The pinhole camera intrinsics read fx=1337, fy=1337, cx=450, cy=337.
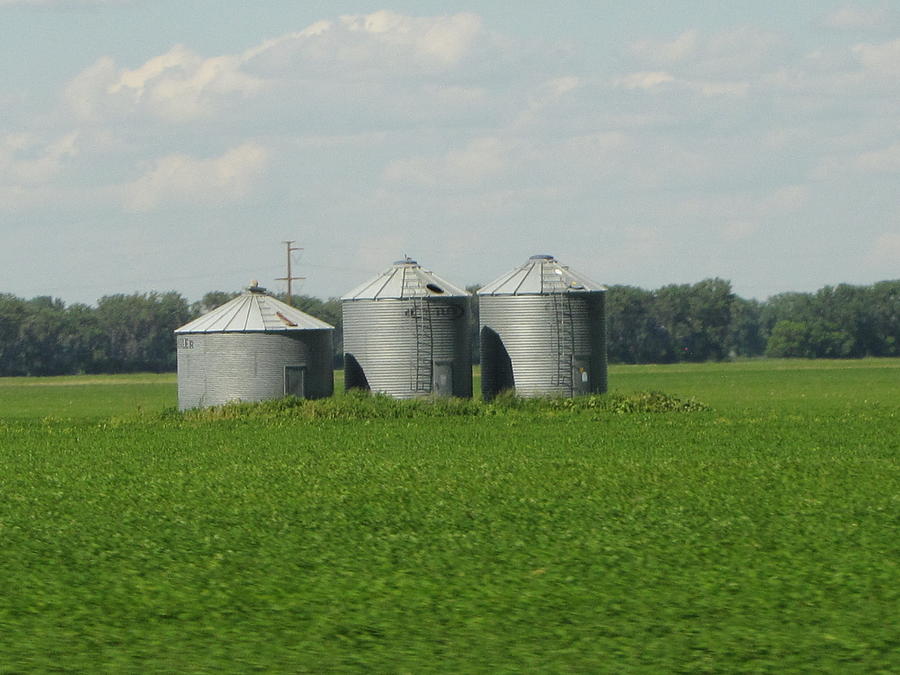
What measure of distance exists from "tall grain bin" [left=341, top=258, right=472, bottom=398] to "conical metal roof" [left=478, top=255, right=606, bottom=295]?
5.14 ft

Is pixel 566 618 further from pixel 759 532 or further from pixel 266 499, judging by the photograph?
pixel 266 499

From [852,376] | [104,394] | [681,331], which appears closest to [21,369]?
[104,394]

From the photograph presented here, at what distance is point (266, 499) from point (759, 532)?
8.26m

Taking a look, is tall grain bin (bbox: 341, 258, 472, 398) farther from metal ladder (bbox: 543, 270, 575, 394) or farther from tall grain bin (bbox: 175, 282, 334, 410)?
metal ladder (bbox: 543, 270, 575, 394)

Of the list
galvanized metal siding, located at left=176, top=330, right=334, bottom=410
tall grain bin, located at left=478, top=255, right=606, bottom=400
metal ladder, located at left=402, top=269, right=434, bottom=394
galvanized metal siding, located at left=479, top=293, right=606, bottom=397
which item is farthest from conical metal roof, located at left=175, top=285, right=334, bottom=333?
galvanized metal siding, located at left=479, top=293, right=606, bottom=397

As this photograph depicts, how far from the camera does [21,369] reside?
137 meters

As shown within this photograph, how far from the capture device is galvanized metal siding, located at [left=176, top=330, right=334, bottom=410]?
43.2m

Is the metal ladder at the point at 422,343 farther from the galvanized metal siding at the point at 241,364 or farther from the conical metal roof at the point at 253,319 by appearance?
the galvanized metal siding at the point at 241,364

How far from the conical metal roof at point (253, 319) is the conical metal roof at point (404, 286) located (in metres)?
1.86

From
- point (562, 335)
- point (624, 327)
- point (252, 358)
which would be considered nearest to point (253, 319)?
point (252, 358)

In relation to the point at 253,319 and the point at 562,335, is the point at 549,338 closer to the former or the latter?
the point at 562,335

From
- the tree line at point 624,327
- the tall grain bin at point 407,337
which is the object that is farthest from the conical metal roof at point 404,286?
the tree line at point 624,327

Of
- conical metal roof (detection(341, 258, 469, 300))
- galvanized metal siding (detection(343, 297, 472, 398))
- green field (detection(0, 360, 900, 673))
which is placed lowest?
green field (detection(0, 360, 900, 673))

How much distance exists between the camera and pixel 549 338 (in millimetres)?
44906
